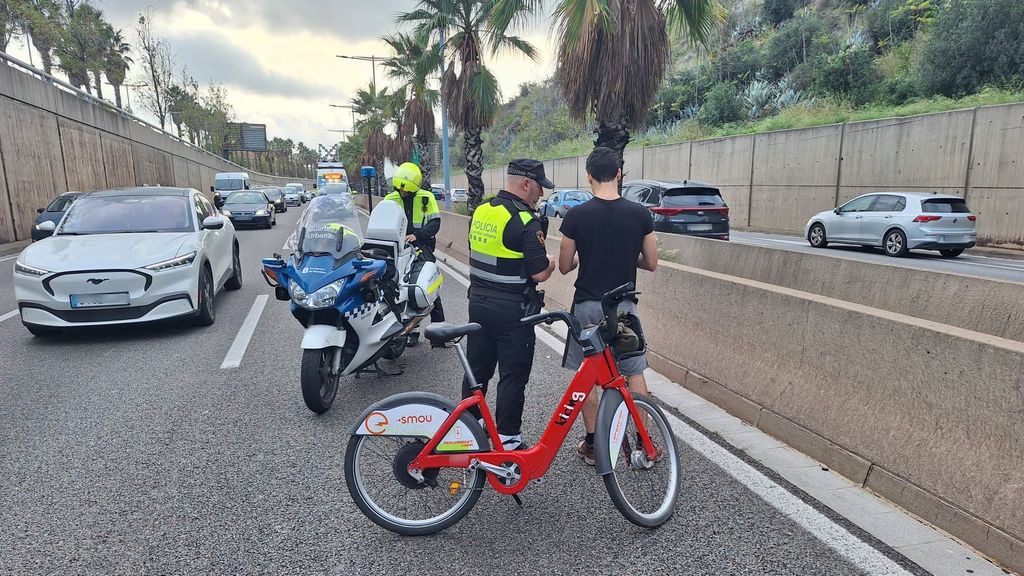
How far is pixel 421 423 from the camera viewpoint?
3.08m

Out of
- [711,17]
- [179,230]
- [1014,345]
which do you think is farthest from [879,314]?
[711,17]

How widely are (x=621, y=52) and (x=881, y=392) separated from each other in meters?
8.97

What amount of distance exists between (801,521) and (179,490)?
341 cm

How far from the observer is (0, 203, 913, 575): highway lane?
289 cm

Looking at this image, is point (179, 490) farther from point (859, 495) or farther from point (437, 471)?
point (859, 495)

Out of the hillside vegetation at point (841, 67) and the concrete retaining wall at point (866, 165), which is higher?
the hillside vegetation at point (841, 67)

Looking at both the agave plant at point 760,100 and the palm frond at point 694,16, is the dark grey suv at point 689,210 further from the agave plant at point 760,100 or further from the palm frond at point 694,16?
the agave plant at point 760,100

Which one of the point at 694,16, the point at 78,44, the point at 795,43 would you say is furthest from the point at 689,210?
the point at 78,44

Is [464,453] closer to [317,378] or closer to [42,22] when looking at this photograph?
[317,378]

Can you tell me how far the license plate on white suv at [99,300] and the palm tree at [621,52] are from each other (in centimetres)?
789

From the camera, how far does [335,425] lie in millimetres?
4578

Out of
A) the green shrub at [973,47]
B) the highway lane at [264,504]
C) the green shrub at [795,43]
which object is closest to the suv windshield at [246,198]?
the highway lane at [264,504]

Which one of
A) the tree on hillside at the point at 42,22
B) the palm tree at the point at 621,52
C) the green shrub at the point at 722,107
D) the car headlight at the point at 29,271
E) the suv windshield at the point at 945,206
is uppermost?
the tree on hillside at the point at 42,22

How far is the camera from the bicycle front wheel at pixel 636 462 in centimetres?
304
